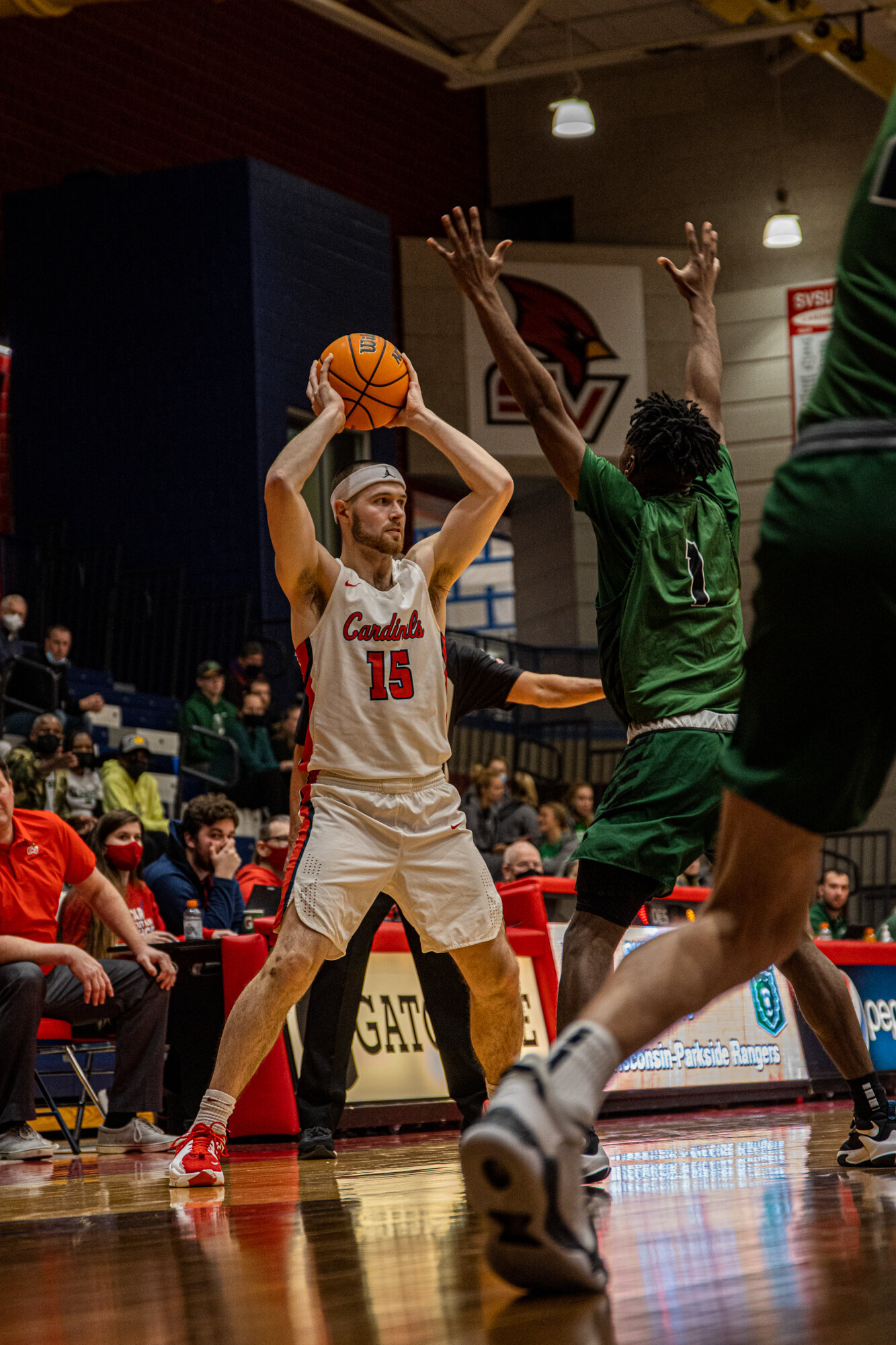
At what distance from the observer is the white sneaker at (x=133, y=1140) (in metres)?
7.16

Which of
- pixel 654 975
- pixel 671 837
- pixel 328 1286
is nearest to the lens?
pixel 654 975

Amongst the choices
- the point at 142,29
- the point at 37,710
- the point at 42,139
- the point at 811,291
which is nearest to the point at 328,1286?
the point at 37,710

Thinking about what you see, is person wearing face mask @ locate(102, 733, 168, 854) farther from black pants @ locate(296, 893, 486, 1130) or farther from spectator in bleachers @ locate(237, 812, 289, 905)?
black pants @ locate(296, 893, 486, 1130)

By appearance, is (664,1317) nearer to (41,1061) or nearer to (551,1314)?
(551,1314)

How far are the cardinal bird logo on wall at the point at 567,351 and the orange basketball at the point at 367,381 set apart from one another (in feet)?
56.6

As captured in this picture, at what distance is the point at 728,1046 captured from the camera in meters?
9.12


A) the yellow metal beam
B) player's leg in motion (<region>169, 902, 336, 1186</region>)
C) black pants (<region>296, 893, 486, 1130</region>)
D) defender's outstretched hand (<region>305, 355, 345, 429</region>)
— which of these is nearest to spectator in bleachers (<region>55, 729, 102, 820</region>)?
black pants (<region>296, 893, 486, 1130</region>)

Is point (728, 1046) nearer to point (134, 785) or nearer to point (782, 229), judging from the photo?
point (134, 785)

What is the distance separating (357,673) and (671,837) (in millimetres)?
1390

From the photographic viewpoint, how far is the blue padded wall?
1834cm

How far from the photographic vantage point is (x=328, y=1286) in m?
2.74

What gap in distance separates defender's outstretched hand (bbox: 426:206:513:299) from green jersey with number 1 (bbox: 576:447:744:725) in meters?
0.55

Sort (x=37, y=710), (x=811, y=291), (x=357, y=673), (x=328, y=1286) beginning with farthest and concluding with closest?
(x=811, y=291) < (x=37, y=710) < (x=357, y=673) < (x=328, y=1286)

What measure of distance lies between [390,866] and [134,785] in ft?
29.8
